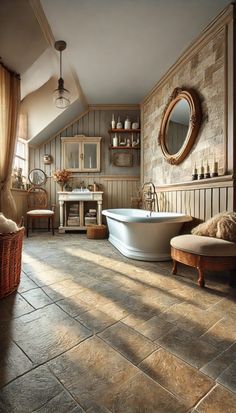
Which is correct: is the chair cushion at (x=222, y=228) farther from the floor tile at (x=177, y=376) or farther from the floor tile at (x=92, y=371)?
the floor tile at (x=92, y=371)

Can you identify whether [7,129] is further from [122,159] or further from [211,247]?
[211,247]

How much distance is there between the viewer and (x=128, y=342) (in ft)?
3.77

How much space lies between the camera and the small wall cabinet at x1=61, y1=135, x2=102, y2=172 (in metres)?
4.90

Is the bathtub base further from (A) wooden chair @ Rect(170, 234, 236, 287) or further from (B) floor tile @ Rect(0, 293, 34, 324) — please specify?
(B) floor tile @ Rect(0, 293, 34, 324)

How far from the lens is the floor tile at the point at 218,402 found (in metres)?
0.78

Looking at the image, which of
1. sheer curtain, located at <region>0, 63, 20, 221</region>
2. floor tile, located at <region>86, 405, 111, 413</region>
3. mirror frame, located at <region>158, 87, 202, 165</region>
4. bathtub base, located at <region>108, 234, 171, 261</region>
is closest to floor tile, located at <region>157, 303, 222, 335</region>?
floor tile, located at <region>86, 405, 111, 413</region>

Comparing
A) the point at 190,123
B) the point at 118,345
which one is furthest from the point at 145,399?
the point at 190,123

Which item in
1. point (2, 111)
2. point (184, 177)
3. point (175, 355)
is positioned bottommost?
point (175, 355)

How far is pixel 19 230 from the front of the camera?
5.87ft

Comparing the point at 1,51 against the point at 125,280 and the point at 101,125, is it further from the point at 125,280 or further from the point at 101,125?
the point at 125,280

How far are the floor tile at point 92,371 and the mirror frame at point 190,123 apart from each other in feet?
8.63

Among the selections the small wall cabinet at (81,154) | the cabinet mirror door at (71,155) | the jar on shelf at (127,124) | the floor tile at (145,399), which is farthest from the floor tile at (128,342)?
the jar on shelf at (127,124)

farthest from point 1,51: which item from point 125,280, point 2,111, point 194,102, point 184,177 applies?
point 125,280

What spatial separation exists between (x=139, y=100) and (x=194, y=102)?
220 cm
